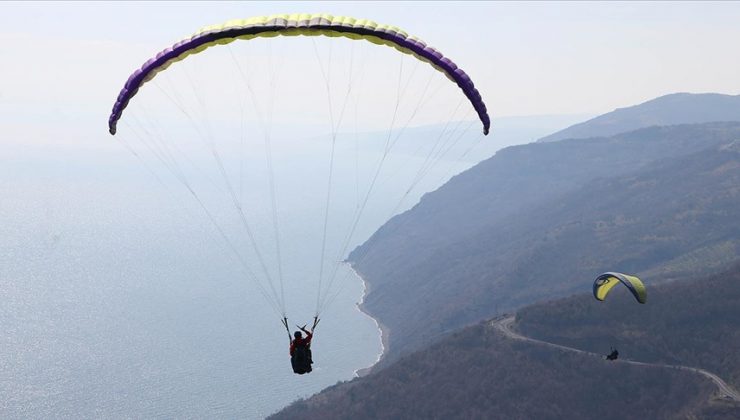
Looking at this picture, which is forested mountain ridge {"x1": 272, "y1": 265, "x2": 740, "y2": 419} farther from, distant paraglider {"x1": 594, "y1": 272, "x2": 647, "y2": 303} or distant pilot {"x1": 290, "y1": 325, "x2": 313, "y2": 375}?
distant pilot {"x1": 290, "y1": 325, "x2": 313, "y2": 375}

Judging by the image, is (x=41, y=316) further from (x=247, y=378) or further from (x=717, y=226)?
(x=717, y=226)

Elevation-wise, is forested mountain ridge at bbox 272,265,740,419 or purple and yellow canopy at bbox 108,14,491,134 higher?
purple and yellow canopy at bbox 108,14,491,134

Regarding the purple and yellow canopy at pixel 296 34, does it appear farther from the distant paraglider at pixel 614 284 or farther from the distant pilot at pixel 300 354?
the distant paraglider at pixel 614 284

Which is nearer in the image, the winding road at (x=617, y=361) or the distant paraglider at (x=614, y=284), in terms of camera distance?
the distant paraglider at (x=614, y=284)

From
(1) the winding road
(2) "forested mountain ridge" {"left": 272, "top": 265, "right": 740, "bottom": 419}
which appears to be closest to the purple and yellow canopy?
(2) "forested mountain ridge" {"left": 272, "top": 265, "right": 740, "bottom": 419}

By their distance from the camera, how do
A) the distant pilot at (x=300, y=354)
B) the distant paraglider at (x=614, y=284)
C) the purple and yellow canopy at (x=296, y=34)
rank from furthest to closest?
the distant paraglider at (x=614, y=284) < the distant pilot at (x=300, y=354) < the purple and yellow canopy at (x=296, y=34)

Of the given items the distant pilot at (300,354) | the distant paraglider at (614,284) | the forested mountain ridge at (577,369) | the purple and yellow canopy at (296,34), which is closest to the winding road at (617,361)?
the forested mountain ridge at (577,369)

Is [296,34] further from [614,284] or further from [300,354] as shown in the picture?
[614,284]
